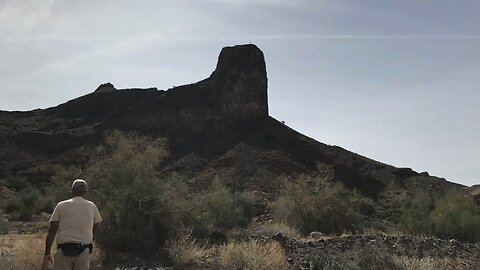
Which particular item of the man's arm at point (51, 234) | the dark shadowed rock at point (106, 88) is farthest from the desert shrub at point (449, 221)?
the dark shadowed rock at point (106, 88)

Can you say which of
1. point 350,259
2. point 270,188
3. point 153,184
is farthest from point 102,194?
point 270,188

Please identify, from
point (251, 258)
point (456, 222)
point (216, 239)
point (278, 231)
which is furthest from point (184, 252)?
point (456, 222)

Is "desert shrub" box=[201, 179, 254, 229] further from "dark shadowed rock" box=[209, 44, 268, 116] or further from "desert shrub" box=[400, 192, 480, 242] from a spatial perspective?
"dark shadowed rock" box=[209, 44, 268, 116]

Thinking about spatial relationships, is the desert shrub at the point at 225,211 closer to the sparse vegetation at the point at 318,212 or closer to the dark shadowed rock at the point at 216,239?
the sparse vegetation at the point at 318,212

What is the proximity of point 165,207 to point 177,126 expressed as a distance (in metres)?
61.7

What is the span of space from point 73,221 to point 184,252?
775 centimetres

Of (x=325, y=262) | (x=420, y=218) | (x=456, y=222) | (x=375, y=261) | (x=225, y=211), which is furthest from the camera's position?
(x=225, y=211)

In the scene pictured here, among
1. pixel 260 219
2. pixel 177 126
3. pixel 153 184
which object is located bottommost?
pixel 260 219

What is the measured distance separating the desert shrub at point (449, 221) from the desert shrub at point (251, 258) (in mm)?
19532

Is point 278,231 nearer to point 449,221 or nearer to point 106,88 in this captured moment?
point 449,221

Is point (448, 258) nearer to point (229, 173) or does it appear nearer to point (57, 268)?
point (57, 268)

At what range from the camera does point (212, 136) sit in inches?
2906

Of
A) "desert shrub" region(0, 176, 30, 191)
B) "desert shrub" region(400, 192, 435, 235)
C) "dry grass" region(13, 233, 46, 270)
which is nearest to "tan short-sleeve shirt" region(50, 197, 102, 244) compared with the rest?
"dry grass" region(13, 233, 46, 270)

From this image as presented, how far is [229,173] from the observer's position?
199 feet
